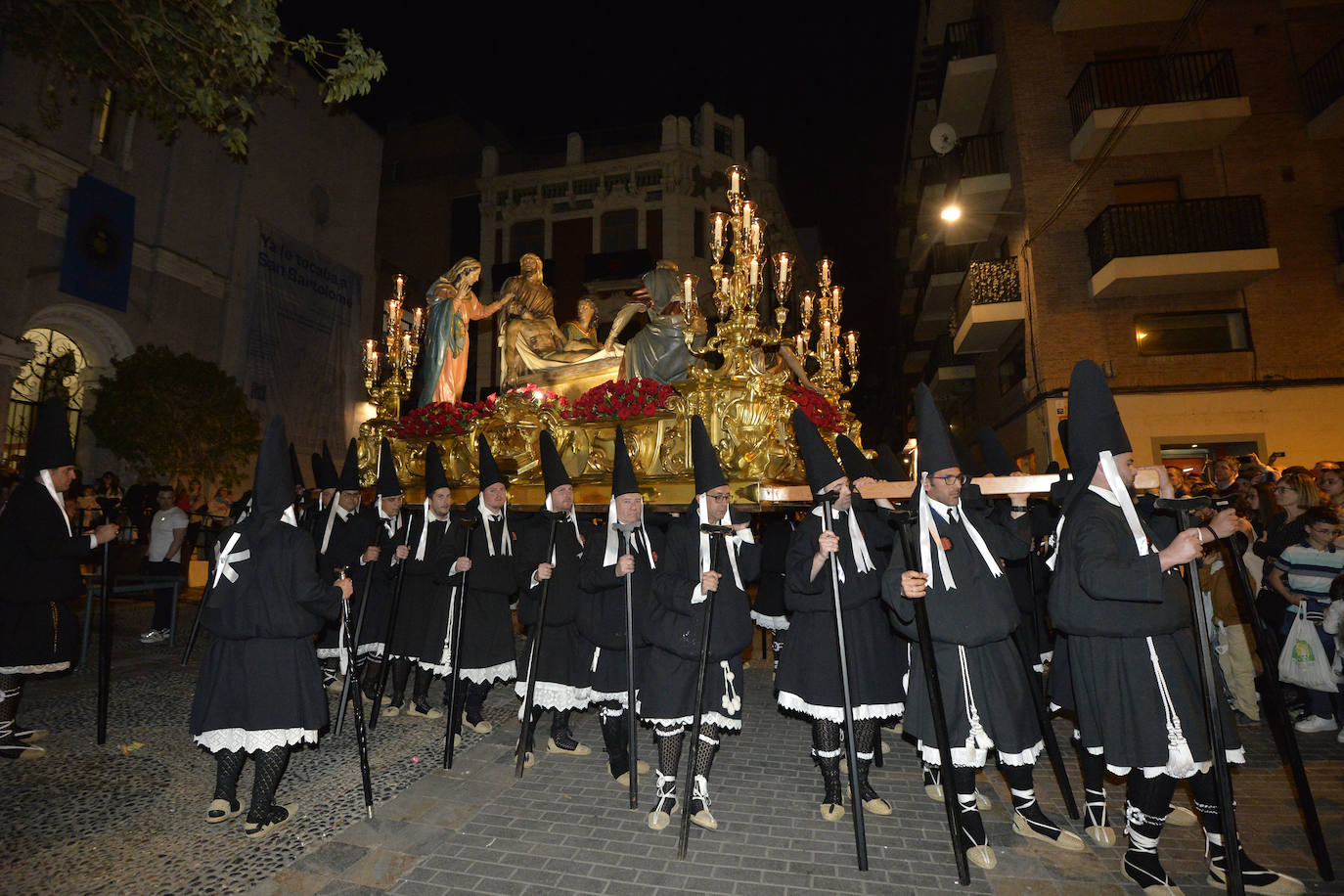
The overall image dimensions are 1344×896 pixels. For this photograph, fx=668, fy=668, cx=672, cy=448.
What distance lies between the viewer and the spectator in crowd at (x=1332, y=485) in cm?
580

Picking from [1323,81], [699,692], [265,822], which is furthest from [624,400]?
[1323,81]

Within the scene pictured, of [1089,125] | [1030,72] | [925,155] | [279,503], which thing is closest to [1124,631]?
[279,503]

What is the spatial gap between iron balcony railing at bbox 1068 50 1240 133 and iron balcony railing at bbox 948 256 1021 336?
3331 mm

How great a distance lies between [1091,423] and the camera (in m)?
3.53

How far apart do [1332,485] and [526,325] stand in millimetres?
9108

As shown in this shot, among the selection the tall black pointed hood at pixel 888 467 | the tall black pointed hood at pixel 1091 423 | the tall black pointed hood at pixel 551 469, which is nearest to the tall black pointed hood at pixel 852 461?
the tall black pointed hood at pixel 888 467

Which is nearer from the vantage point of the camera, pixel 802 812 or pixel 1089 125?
pixel 802 812

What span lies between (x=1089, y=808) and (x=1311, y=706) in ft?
12.3

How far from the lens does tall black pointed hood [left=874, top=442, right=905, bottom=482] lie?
21.7ft

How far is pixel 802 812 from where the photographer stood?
427 cm

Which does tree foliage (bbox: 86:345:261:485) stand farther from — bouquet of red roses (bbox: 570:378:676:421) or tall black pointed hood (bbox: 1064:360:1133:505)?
tall black pointed hood (bbox: 1064:360:1133:505)

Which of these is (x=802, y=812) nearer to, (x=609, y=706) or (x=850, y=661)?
(x=850, y=661)

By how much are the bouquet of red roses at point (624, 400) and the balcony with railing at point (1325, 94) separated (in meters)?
15.7

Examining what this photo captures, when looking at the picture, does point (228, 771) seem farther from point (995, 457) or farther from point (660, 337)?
point (995, 457)
